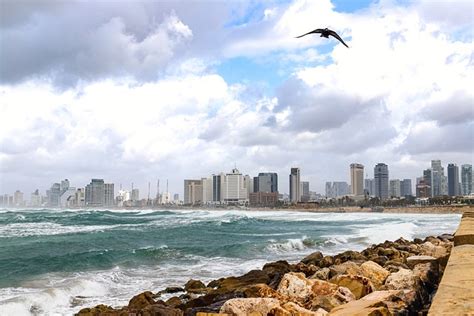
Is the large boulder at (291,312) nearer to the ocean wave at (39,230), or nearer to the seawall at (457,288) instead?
the seawall at (457,288)

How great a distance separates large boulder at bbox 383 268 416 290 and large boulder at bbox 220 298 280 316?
82.9 inches

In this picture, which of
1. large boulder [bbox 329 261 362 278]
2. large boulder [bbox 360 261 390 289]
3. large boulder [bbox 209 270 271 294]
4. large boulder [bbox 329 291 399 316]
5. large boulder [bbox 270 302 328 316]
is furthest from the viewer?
large boulder [bbox 209 270 271 294]

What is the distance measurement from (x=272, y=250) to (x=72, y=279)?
970cm

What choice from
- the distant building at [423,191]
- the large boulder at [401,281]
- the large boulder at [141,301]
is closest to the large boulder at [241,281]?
the large boulder at [141,301]

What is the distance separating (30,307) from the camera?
396 inches

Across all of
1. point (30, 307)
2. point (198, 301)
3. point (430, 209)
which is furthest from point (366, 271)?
point (430, 209)

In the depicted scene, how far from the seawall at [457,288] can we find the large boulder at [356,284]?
1.34 m

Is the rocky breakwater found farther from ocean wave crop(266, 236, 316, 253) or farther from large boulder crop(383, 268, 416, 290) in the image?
ocean wave crop(266, 236, 316, 253)

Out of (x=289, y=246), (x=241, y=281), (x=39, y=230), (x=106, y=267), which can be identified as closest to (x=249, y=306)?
(x=241, y=281)

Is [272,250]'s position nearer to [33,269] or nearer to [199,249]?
[199,249]

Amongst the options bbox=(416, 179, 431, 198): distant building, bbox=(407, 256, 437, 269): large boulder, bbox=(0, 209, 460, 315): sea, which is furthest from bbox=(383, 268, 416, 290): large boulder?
bbox=(416, 179, 431, 198): distant building

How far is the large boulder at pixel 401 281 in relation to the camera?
719cm

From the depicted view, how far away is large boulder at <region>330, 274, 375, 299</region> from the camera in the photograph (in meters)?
7.41

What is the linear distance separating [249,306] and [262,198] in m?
179
